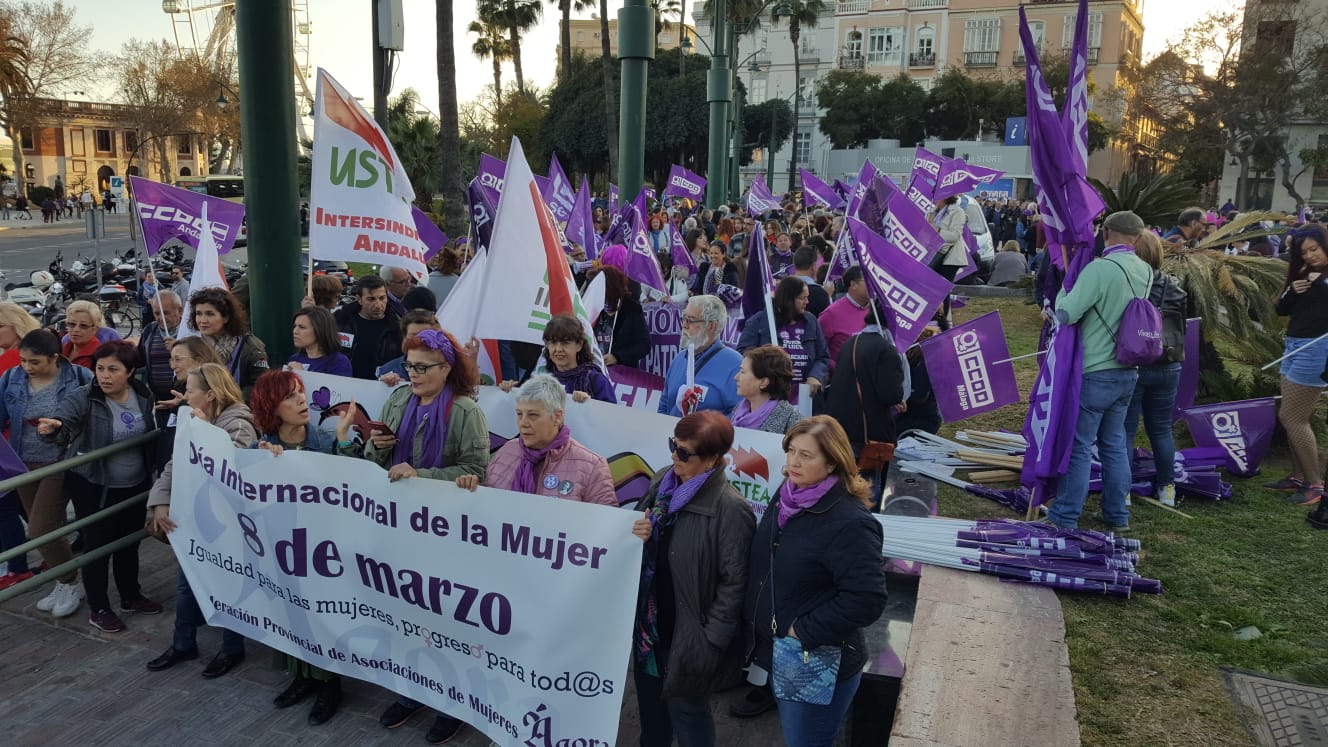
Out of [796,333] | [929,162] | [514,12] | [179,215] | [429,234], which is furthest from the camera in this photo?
[514,12]

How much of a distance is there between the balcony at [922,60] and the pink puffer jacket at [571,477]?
76047mm

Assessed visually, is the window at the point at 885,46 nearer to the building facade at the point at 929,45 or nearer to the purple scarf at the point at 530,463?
the building facade at the point at 929,45

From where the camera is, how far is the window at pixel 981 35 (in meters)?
71.1

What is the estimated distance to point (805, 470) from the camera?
3.31 m

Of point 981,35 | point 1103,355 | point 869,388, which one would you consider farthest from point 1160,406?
point 981,35

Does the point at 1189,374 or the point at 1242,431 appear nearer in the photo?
the point at 1242,431

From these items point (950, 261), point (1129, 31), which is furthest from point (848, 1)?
point (950, 261)

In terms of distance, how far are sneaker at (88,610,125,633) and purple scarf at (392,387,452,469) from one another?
2.08m

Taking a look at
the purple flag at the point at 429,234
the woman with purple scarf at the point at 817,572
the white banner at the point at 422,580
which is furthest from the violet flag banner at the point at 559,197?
the woman with purple scarf at the point at 817,572

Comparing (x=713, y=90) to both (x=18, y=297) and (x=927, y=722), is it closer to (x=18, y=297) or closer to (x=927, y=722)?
(x=18, y=297)

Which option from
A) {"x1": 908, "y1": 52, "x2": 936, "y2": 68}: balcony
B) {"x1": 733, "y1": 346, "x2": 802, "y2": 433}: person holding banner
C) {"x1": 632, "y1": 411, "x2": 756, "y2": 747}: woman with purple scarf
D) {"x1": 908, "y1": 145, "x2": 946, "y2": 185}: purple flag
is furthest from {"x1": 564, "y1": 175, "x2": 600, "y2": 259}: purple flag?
{"x1": 908, "y1": 52, "x2": 936, "y2": 68}: balcony

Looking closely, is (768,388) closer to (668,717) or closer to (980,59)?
(668,717)

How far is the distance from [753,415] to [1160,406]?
9.84ft

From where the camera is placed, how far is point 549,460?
4086 millimetres
